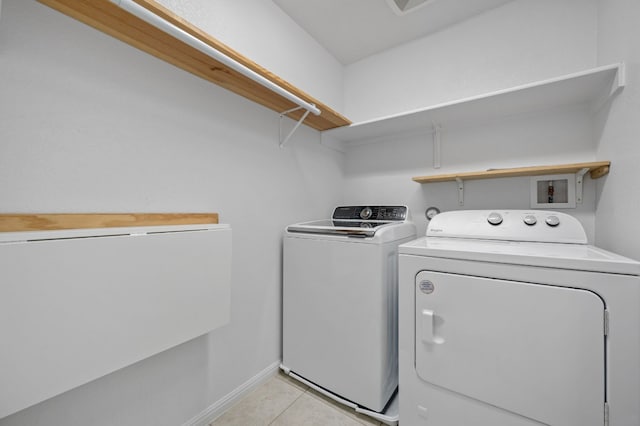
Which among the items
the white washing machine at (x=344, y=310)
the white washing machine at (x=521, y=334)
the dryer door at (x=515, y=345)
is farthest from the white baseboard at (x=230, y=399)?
the dryer door at (x=515, y=345)

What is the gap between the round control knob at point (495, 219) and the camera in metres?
1.44

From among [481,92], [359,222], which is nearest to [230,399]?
[359,222]

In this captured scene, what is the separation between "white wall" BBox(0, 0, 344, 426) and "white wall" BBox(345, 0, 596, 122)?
1124mm

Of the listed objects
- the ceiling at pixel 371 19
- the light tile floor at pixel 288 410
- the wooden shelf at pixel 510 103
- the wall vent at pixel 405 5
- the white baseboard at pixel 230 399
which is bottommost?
the light tile floor at pixel 288 410

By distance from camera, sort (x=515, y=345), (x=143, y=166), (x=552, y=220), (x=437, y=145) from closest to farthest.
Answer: (x=515, y=345) < (x=143, y=166) < (x=552, y=220) < (x=437, y=145)

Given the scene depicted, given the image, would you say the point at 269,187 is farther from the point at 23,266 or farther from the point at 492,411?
the point at 492,411

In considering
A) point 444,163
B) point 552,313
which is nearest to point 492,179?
point 444,163

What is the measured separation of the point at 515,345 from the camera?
38.5 inches

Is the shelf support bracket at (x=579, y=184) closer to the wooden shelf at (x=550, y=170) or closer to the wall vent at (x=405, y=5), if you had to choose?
the wooden shelf at (x=550, y=170)

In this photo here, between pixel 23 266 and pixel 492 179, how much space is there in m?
2.37

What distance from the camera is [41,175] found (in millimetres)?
842

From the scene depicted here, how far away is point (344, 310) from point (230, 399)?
843 mm

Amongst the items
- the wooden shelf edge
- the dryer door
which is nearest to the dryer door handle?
the dryer door

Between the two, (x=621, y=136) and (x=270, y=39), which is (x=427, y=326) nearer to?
(x=621, y=136)
